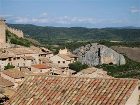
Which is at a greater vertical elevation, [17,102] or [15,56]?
[17,102]

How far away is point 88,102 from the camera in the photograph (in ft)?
37.1

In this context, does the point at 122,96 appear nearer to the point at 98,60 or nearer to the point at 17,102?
the point at 17,102

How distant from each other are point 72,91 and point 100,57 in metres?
100

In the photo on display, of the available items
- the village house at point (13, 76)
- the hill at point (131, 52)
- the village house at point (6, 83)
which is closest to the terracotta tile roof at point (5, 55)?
the village house at point (13, 76)

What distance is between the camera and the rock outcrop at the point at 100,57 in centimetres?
10931

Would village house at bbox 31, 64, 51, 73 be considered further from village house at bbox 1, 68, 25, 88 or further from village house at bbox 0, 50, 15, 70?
village house at bbox 1, 68, 25, 88

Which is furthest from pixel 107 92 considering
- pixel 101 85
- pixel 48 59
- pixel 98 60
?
pixel 98 60

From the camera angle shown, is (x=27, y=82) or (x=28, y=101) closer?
(x=28, y=101)

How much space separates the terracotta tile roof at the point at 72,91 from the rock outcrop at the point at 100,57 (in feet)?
310

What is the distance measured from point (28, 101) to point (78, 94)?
5.43 feet

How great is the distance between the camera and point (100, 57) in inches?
4402

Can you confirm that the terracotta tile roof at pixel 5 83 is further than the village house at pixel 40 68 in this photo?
No

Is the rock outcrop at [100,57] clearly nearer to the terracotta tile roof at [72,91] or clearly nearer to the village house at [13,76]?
the village house at [13,76]

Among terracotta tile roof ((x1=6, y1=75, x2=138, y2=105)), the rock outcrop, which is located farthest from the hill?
terracotta tile roof ((x1=6, y1=75, x2=138, y2=105))
